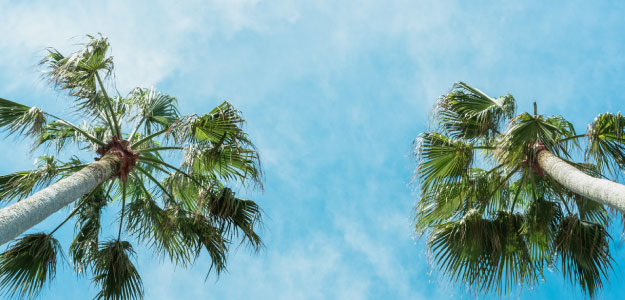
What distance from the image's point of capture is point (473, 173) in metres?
10.8

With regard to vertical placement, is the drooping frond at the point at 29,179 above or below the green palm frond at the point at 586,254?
below

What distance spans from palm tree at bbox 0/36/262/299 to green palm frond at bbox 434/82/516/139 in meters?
3.53

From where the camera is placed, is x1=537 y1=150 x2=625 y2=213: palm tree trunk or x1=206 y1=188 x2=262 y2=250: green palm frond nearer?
x1=537 y1=150 x2=625 y2=213: palm tree trunk

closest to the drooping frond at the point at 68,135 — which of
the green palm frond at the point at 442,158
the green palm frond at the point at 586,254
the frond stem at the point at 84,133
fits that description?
the frond stem at the point at 84,133

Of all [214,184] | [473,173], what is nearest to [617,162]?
[473,173]

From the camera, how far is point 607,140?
9594 millimetres

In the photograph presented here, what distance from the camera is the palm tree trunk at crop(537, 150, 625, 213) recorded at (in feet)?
24.5

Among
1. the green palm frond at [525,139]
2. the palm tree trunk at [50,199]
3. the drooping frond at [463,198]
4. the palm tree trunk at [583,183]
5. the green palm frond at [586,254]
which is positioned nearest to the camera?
the palm tree trunk at [50,199]

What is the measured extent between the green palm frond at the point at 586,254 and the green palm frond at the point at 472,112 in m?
1.91

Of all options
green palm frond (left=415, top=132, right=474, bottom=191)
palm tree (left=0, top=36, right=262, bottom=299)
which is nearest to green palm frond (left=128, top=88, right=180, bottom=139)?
palm tree (left=0, top=36, right=262, bottom=299)

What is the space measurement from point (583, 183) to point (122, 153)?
21.3 ft

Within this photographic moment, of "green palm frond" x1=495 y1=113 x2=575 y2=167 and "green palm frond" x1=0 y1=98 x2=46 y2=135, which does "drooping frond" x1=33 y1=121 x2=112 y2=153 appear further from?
"green palm frond" x1=495 y1=113 x2=575 y2=167

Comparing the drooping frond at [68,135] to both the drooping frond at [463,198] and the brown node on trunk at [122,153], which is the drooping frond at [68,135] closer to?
the brown node on trunk at [122,153]

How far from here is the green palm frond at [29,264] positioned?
928 centimetres
